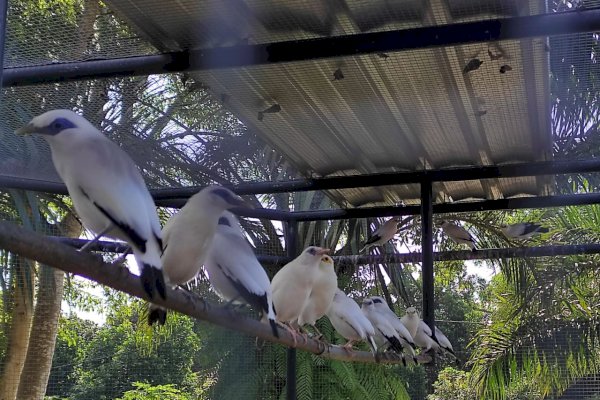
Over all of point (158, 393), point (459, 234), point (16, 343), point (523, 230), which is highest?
point (523, 230)

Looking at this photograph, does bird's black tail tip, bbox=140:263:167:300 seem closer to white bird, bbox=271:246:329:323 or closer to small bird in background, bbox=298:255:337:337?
white bird, bbox=271:246:329:323

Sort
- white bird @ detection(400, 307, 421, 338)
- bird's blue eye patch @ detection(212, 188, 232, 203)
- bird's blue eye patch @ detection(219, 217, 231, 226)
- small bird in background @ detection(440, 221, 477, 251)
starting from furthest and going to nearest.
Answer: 1. small bird in background @ detection(440, 221, 477, 251)
2. white bird @ detection(400, 307, 421, 338)
3. bird's blue eye patch @ detection(219, 217, 231, 226)
4. bird's blue eye patch @ detection(212, 188, 232, 203)

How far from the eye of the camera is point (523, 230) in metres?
5.13

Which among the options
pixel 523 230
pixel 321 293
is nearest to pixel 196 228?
pixel 321 293

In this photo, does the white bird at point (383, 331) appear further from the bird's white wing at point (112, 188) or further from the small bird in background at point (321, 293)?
the bird's white wing at point (112, 188)

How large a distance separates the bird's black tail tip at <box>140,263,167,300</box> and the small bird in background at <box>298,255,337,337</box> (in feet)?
4.93

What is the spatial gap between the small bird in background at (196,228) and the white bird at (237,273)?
205mm

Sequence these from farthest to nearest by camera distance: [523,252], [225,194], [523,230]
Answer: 1. [523,230]
2. [523,252]
3. [225,194]

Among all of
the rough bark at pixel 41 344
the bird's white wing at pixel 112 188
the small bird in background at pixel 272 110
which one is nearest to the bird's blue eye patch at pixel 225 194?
the bird's white wing at pixel 112 188

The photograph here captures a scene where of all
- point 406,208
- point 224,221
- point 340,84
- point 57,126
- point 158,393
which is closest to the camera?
point 57,126

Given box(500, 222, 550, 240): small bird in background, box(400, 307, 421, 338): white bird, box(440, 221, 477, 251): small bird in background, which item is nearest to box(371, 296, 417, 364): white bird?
box(400, 307, 421, 338): white bird

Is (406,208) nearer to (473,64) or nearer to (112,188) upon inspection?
(473,64)

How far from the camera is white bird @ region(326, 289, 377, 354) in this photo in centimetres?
322

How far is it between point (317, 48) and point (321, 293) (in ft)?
4.06
